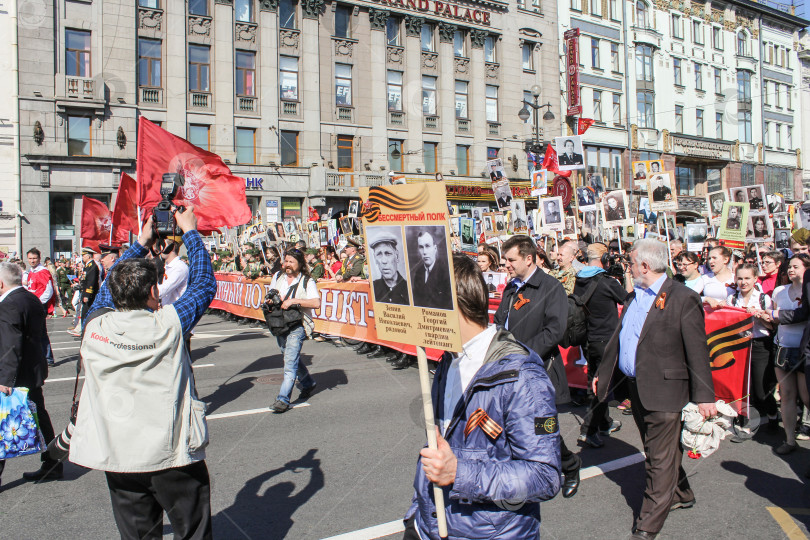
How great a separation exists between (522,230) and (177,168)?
10.3 m

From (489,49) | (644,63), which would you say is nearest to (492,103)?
(489,49)

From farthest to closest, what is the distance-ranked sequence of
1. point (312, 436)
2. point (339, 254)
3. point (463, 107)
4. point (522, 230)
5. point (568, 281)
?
point (463, 107), point (339, 254), point (522, 230), point (568, 281), point (312, 436)

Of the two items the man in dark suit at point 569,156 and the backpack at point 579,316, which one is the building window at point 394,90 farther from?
the backpack at point 579,316

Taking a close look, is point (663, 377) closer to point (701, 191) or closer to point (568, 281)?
point (568, 281)

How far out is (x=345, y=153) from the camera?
33000 mm

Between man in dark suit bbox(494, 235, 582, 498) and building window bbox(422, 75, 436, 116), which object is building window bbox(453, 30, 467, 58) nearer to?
building window bbox(422, 75, 436, 116)

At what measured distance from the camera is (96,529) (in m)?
4.25

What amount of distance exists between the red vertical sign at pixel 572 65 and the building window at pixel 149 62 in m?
24.3

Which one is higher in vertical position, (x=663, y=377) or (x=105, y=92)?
(x=105, y=92)

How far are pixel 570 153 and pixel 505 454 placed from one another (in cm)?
1270

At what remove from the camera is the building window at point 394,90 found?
113ft

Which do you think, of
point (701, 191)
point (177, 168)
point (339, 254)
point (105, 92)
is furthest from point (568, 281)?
point (701, 191)

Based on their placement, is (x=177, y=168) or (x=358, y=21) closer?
(x=177, y=168)

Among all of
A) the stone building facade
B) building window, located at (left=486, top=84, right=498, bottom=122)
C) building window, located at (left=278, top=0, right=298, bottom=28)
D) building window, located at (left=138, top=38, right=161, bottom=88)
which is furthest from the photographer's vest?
building window, located at (left=486, top=84, right=498, bottom=122)
